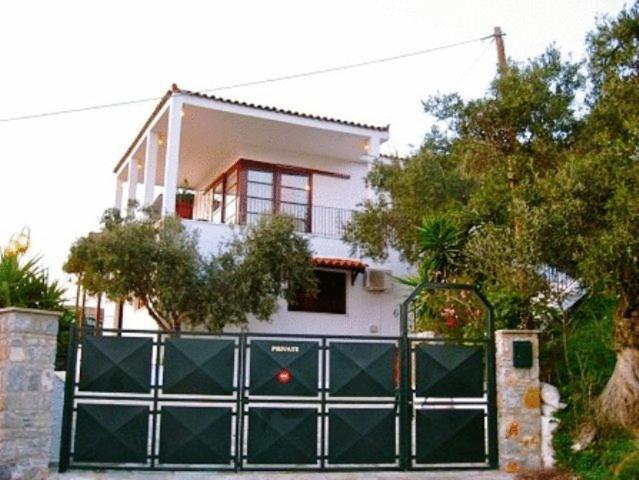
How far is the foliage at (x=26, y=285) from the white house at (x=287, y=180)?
22.4 ft

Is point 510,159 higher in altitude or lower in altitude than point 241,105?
lower

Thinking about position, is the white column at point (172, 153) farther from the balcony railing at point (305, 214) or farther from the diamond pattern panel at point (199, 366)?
the diamond pattern panel at point (199, 366)

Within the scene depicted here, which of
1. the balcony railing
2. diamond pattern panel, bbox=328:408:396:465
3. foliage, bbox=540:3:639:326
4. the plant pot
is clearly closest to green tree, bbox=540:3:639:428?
foliage, bbox=540:3:639:326

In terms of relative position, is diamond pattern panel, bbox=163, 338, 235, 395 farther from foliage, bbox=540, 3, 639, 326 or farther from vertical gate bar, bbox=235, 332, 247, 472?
foliage, bbox=540, 3, 639, 326

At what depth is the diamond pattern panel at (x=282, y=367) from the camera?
8.80m

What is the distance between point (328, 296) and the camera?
18.8 m

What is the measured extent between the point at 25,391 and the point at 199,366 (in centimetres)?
199

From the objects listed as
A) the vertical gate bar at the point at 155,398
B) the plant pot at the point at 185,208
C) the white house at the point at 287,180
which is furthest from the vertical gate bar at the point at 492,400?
the plant pot at the point at 185,208

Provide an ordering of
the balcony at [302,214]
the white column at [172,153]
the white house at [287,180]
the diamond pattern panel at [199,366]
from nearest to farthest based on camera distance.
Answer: the diamond pattern panel at [199,366] → the white column at [172,153] → the white house at [287,180] → the balcony at [302,214]

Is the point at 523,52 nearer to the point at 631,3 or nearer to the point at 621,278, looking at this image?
the point at 631,3

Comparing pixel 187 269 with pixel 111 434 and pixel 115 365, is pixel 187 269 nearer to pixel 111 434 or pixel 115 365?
pixel 115 365

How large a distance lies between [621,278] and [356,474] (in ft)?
12.7

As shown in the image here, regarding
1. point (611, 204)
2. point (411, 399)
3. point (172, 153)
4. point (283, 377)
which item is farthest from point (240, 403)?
point (172, 153)

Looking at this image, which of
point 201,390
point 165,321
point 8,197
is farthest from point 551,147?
point 8,197
